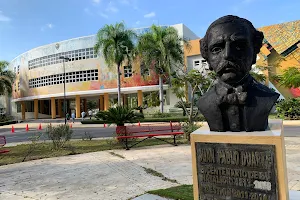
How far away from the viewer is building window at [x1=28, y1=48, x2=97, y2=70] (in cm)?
3961

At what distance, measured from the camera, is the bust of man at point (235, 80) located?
3020mm

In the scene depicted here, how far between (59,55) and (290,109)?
35.0 metres

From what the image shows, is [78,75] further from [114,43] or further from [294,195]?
[294,195]

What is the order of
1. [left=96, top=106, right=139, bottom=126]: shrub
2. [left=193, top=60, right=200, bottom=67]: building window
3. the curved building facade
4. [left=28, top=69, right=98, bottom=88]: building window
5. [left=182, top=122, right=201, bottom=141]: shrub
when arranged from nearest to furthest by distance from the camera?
[left=182, top=122, right=201, bottom=141]: shrub < [left=96, top=106, right=139, bottom=126]: shrub < [left=193, top=60, right=200, bottom=67]: building window < the curved building facade < [left=28, top=69, right=98, bottom=88]: building window

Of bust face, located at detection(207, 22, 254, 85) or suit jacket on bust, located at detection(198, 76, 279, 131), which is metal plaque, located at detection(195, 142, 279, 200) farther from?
bust face, located at detection(207, 22, 254, 85)

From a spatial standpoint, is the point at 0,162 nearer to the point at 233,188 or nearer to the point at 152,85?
the point at 233,188

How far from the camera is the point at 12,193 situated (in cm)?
542

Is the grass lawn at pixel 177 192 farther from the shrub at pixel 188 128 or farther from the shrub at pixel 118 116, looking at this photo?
the shrub at pixel 118 116

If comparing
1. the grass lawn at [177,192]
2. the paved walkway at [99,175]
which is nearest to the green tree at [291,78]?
the paved walkway at [99,175]

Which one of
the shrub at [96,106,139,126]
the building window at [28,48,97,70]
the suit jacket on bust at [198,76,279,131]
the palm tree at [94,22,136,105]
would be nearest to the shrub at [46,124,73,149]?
the shrub at [96,106,139,126]

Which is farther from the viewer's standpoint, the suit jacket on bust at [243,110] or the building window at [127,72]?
the building window at [127,72]

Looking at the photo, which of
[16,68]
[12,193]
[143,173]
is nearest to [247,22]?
[143,173]

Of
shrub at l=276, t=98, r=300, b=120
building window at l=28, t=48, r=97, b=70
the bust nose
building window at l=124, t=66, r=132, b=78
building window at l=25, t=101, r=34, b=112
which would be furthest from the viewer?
building window at l=25, t=101, r=34, b=112

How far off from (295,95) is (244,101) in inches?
1076
